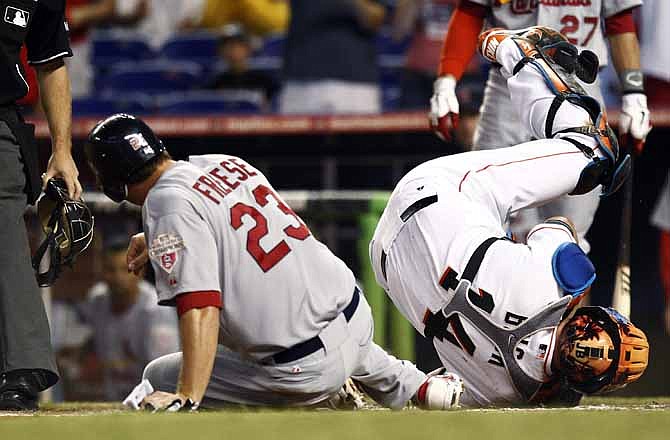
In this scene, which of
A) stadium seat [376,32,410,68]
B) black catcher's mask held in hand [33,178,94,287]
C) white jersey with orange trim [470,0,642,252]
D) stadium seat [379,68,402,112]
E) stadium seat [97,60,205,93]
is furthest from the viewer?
stadium seat [97,60,205,93]

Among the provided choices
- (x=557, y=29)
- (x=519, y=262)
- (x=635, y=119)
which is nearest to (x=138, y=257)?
(x=519, y=262)

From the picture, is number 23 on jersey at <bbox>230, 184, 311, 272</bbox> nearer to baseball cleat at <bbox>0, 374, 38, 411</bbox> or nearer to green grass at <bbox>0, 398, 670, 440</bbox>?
green grass at <bbox>0, 398, 670, 440</bbox>

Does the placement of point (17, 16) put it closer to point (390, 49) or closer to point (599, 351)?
point (599, 351)

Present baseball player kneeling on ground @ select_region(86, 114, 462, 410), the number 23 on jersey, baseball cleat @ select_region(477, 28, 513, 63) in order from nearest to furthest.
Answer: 1. baseball player kneeling on ground @ select_region(86, 114, 462, 410)
2. the number 23 on jersey
3. baseball cleat @ select_region(477, 28, 513, 63)

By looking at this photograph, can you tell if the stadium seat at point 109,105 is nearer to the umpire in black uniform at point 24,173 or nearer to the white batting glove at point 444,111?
the white batting glove at point 444,111

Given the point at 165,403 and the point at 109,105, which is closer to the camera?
the point at 165,403

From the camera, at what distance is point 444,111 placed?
4.86 m

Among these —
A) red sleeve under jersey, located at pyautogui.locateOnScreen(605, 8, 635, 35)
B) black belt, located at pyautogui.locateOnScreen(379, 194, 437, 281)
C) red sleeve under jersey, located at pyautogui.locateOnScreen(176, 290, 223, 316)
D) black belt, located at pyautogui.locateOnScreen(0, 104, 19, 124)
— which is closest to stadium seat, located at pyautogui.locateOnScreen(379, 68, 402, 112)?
red sleeve under jersey, located at pyautogui.locateOnScreen(605, 8, 635, 35)

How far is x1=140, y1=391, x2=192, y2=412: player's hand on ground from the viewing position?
3.41m

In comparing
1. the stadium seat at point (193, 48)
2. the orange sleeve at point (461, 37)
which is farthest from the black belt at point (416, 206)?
the stadium seat at point (193, 48)

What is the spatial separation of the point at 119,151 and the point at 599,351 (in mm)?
1491

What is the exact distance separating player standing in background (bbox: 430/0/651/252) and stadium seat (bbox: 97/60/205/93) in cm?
376

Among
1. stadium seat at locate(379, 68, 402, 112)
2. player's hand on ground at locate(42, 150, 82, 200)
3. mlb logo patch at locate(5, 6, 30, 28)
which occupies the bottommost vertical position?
stadium seat at locate(379, 68, 402, 112)

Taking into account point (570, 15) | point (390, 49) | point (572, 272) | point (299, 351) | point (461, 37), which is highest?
point (570, 15)
